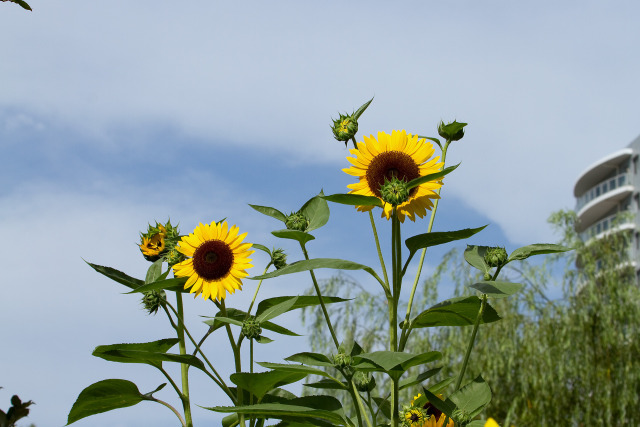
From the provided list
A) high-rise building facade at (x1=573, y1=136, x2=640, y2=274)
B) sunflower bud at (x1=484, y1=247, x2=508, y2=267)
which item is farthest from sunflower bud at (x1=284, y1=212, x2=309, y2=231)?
high-rise building facade at (x1=573, y1=136, x2=640, y2=274)

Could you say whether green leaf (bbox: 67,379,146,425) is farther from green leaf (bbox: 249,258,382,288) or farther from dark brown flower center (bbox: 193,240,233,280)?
green leaf (bbox: 249,258,382,288)

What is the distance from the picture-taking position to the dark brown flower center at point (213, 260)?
4.46 feet

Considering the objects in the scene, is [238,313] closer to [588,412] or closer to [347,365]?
[347,365]

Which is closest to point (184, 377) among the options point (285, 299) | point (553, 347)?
point (285, 299)

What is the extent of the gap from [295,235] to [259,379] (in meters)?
0.25

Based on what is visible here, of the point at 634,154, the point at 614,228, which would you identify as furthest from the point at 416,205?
the point at 634,154

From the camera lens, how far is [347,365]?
115cm

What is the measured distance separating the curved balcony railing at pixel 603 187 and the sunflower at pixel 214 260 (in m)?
26.8

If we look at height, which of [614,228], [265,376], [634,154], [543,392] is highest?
[634,154]

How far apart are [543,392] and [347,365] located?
16.3ft

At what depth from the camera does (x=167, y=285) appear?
4.26 feet

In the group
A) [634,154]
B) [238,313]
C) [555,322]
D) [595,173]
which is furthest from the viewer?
[595,173]

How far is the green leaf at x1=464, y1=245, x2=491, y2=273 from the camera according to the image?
1280mm

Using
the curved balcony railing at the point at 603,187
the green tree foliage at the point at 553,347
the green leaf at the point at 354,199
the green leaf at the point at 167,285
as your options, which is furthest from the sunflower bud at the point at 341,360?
the curved balcony railing at the point at 603,187
